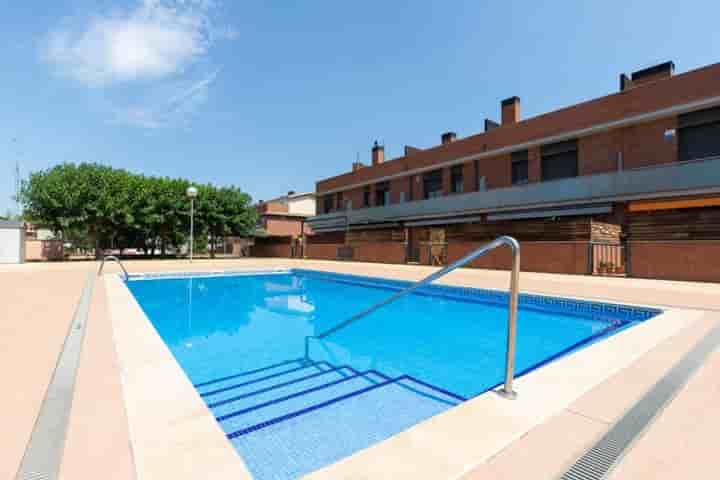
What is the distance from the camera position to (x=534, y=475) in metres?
1.70

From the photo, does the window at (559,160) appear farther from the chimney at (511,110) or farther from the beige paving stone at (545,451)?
the beige paving stone at (545,451)

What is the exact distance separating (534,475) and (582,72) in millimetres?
23004

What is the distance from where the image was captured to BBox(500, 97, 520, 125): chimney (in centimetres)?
2177

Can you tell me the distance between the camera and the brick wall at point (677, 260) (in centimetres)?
1098

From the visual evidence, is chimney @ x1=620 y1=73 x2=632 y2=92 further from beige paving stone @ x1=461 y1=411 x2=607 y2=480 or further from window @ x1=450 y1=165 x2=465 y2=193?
beige paving stone @ x1=461 y1=411 x2=607 y2=480

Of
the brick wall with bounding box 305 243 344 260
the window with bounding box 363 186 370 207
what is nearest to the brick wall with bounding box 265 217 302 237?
the brick wall with bounding box 305 243 344 260

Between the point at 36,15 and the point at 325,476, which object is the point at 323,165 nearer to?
the point at 36,15

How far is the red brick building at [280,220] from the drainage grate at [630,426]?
32700 millimetres

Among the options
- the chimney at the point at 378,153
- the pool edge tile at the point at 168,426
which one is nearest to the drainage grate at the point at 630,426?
the pool edge tile at the point at 168,426

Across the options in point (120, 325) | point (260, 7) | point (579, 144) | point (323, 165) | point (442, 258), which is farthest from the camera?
point (323, 165)

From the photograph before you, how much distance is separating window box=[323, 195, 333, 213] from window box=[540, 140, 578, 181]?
2150cm

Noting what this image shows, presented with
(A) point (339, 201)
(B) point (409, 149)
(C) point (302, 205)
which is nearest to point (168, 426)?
(B) point (409, 149)

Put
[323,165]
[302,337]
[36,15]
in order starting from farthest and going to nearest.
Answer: [323,165] → [36,15] → [302,337]

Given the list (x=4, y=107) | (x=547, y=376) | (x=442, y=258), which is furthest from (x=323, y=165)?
(x=547, y=376)
